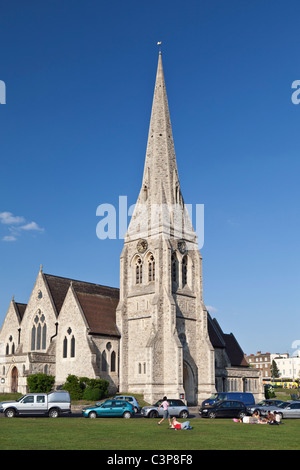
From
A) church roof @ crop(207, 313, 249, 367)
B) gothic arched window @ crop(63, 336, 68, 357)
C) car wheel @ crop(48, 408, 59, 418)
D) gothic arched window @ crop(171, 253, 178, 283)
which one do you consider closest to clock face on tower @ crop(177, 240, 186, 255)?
gothic arched window @ crop(171, 253, 178, 283)

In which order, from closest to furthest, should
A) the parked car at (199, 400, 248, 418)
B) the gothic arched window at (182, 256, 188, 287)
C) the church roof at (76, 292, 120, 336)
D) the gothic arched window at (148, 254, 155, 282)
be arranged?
the parked car at (199, 400, 248, 418)
the church roof at (76, 292, 120, 336)
the gothic arched window at (148, 254, 155, 282)
the gothic arched window at (182, 256, 188, 287)

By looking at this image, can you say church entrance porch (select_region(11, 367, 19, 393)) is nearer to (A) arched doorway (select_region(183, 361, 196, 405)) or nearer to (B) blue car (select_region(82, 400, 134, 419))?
(A) arched doorway (select_region(183, 361, 196, 405))

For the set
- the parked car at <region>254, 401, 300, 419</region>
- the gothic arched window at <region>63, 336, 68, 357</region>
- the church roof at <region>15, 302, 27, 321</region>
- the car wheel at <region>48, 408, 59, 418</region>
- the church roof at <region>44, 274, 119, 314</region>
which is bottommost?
the parked car at <region>254, 401, 300, 419</region>

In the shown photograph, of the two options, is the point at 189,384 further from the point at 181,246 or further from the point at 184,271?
the point at 181,246

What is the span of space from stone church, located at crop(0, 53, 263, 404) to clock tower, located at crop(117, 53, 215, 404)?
0.33 feet

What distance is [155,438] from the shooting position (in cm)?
2041

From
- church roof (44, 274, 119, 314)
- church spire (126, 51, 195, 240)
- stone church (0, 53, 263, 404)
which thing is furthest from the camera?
church roof (44, 274, 119, 314)

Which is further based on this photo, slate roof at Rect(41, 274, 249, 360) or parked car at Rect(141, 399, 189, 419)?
slate roof at Rect(41, 274, 249, 360)

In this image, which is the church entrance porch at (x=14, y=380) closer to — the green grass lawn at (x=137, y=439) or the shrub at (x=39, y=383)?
the shrub at (x=39, y=383)

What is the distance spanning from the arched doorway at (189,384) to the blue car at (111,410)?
19543 millimetres

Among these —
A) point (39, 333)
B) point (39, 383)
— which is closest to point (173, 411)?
point (39, 383)

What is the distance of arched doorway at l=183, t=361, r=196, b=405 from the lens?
52.2m

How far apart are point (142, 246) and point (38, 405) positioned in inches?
988

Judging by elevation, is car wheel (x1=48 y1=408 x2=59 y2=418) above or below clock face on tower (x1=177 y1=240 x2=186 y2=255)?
below
